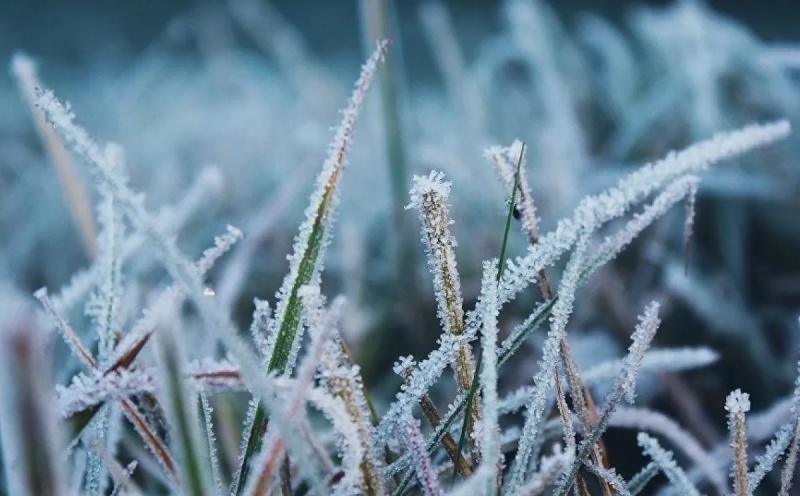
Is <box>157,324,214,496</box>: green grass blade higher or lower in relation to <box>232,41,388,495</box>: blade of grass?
lower

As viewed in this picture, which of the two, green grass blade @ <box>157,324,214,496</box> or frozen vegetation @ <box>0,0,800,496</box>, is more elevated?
frozen vegetation @ <box>0,0,800,496</box>

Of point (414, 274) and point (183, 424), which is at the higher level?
point (414, 274)

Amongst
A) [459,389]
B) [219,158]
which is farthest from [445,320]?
[219,158]

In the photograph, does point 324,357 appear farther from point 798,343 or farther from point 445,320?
point 798,343

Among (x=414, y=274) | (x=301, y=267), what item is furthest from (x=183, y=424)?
(x=414, y=274)

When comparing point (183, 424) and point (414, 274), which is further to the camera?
point (414, 274)

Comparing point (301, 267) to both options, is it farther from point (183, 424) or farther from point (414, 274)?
point (414, 274)

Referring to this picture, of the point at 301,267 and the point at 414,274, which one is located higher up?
the point at 414,274

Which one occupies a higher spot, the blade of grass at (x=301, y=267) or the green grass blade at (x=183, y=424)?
the blade of grass at (x=301, y=267)

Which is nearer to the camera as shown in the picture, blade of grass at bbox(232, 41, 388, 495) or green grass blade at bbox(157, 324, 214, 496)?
green grass blade at bbox(157, 324, 214, 496)

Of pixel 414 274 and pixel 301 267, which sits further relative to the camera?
pixel 414 274

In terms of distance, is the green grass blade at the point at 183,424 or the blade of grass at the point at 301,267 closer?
the green grass blade at the point at 183,424
